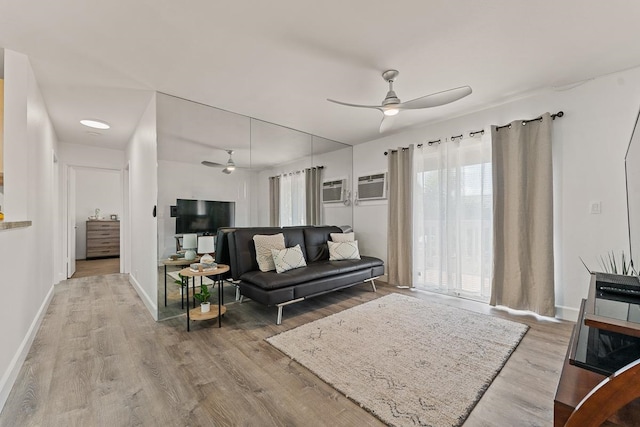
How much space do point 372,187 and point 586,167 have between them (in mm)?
2729

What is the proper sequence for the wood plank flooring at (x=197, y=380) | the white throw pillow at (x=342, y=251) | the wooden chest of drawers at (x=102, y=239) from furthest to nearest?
the wooden chest of drawers at (x=102, y=239) → the white throw pillow at (x=342, y=251) → the wood plank flooring at (x=197, y=380)

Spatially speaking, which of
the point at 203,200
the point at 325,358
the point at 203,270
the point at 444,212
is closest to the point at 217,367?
the point at 325,358

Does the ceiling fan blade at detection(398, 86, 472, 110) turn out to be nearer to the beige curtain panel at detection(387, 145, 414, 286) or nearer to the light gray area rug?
the beige curtain panel at detection(387, 145, 414, 286)

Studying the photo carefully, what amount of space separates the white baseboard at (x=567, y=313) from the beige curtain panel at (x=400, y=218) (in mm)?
1719

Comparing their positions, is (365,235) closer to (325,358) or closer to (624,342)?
(325,358)

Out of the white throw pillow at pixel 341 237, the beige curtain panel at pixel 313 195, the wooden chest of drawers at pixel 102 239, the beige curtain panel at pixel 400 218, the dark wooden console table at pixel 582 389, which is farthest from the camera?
the wooden chest of drawers at pixel 102 239

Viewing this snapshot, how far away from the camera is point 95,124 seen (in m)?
3.79

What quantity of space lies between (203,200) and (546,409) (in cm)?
356

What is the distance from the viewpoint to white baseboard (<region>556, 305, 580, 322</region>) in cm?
275

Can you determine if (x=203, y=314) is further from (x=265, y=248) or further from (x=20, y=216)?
(x=20, y=216)

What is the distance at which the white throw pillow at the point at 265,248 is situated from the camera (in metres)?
3.20

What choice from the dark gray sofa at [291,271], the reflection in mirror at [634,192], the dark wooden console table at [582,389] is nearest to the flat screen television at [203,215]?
the dark gray sofa at [291,271]

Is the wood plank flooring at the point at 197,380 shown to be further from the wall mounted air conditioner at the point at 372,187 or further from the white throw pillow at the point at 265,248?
the wall mounted air conditioner at the point at 372,187

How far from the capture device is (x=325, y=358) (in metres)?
2.09
